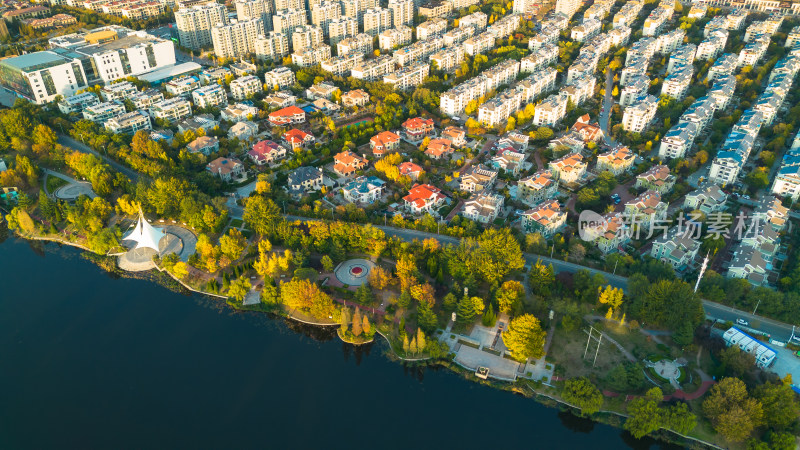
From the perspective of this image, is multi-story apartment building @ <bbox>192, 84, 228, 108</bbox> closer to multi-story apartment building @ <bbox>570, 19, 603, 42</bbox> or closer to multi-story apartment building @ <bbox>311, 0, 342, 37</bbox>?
multi-story apartment building @ <bbox>311, 0, 342, 37</bbox>

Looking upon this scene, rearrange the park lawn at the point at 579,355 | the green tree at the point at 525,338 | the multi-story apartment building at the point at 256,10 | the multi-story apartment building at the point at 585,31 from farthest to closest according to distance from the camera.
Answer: the multi-story apartment building at the point at 256,10 → the multi-story apartment building at the point at 585,31 → the park lawn at the point at 579,355 → the green tree at the point at 525,338

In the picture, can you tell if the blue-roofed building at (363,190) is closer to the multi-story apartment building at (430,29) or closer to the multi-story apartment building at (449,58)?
the multi-story apartment building at (449,58)

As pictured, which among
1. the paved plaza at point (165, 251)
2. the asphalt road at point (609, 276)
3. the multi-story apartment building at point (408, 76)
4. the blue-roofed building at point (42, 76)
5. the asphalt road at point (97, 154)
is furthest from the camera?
the multi-story apartment building at point (408, 76)

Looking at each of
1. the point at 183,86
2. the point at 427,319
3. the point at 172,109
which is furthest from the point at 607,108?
the point at 183,86

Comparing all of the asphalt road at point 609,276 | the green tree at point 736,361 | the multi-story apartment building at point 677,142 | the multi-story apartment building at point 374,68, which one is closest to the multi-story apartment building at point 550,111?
the multi-story apartment building at point 677,142

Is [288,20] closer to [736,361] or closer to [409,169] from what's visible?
[409,169]

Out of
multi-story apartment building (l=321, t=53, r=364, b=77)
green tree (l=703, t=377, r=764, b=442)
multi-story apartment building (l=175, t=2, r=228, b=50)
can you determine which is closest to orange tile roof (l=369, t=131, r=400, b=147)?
multi-story apartment building (l=321, t=53, r=364, b=77)

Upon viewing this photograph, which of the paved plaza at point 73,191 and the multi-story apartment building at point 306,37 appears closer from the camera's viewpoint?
the paved plaza at point 73,191
